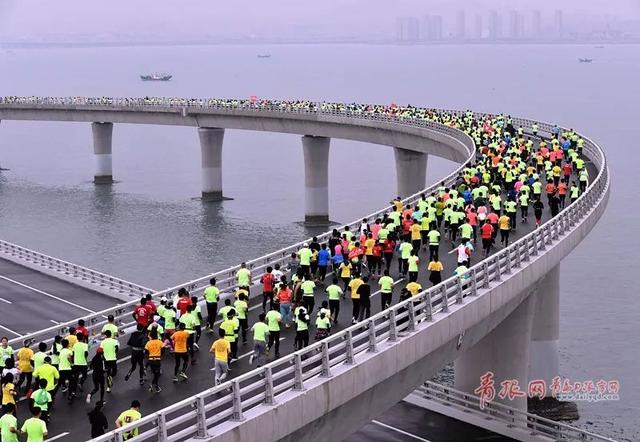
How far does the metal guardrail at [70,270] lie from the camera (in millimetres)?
45562

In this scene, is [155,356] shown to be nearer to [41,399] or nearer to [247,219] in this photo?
[41,399]

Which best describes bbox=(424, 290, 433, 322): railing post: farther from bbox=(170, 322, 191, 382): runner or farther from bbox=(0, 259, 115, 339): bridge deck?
bbox=(0, 259, 115, 339): bridge deck

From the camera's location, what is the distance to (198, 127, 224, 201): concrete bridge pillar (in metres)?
99.2

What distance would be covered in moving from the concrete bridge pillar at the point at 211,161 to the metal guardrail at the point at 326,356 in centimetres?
6373

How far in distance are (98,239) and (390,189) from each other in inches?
1418

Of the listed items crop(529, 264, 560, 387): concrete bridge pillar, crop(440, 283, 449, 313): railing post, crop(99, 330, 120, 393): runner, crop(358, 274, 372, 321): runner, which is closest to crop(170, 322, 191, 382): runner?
crop(99, 330, 120, 393): runner

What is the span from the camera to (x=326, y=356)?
859 inches

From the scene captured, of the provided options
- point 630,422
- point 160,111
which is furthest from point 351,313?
point 160,111

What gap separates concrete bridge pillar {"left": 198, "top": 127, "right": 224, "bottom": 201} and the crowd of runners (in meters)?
55.4

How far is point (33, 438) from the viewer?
18.6m

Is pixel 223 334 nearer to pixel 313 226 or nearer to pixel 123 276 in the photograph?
pixel 123 276

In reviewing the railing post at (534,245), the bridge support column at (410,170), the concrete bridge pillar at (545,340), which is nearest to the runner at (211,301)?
the railing post at (534,245)

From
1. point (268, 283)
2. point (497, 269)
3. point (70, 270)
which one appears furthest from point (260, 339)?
point (70, 270)

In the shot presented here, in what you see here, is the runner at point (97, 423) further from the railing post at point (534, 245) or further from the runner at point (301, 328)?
the railing post at point (534, 245)
